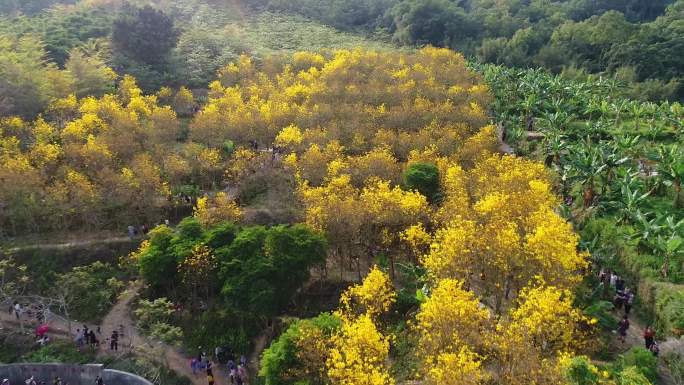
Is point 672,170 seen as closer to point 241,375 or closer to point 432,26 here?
point 241,375

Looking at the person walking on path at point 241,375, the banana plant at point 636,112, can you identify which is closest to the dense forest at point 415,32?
the banana plant at point 636,112

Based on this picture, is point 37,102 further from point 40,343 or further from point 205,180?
point 40,343

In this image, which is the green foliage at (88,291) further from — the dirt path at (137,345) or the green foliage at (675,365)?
the green foliage at (675,365)

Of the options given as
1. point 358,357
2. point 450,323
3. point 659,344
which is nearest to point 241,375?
point 358,357

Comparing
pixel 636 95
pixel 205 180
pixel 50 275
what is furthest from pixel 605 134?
pixel 50 275

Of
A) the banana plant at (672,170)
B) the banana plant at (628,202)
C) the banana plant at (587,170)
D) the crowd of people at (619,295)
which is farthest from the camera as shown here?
the banana plant at (587,170)

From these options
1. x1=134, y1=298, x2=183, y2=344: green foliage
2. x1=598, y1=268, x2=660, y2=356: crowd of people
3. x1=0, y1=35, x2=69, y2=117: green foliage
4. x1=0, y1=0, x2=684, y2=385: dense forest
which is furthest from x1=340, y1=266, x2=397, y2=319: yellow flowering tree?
x1=0, y1=35, x2=69, y2=117: green foliage
